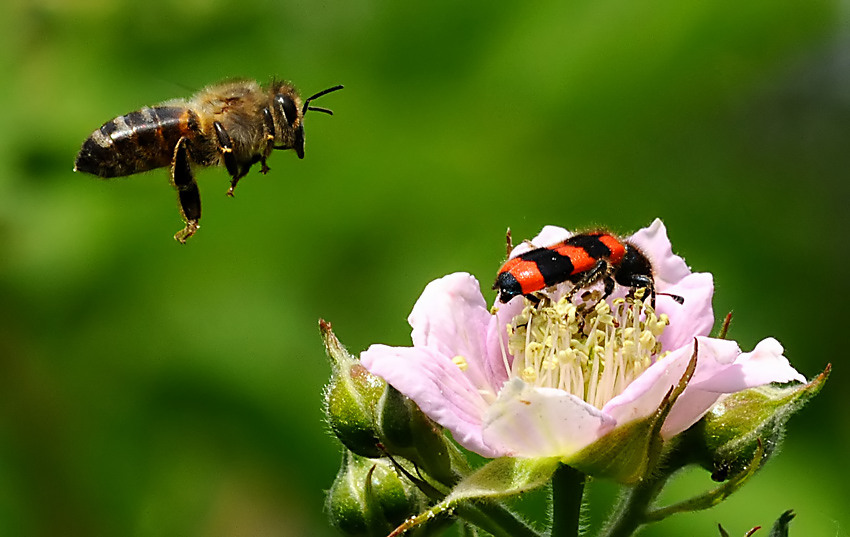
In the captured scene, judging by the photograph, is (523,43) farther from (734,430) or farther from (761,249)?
(734,430)

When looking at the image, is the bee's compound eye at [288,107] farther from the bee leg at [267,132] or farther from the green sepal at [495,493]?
the green sepal at [495,493]

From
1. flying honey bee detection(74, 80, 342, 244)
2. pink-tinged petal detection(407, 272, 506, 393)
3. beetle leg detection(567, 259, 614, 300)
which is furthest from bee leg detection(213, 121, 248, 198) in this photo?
beetle leg detection(567, 259, 614, 300)

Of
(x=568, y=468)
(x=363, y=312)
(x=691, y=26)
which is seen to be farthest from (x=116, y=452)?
(x=691, y=26)

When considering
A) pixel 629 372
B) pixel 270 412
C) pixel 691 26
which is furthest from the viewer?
pixel 691 26

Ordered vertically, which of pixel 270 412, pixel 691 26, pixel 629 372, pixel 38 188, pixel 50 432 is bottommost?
pixel 629 372

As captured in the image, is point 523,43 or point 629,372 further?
point 523,43

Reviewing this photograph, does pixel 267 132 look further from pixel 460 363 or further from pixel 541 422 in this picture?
pixel 541 422

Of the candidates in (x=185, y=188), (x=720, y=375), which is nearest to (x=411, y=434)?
(x=720, y=375)

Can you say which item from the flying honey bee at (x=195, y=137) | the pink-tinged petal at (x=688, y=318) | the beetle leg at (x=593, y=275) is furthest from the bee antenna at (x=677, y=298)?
the flying honey bee at (x=195, y=137)
